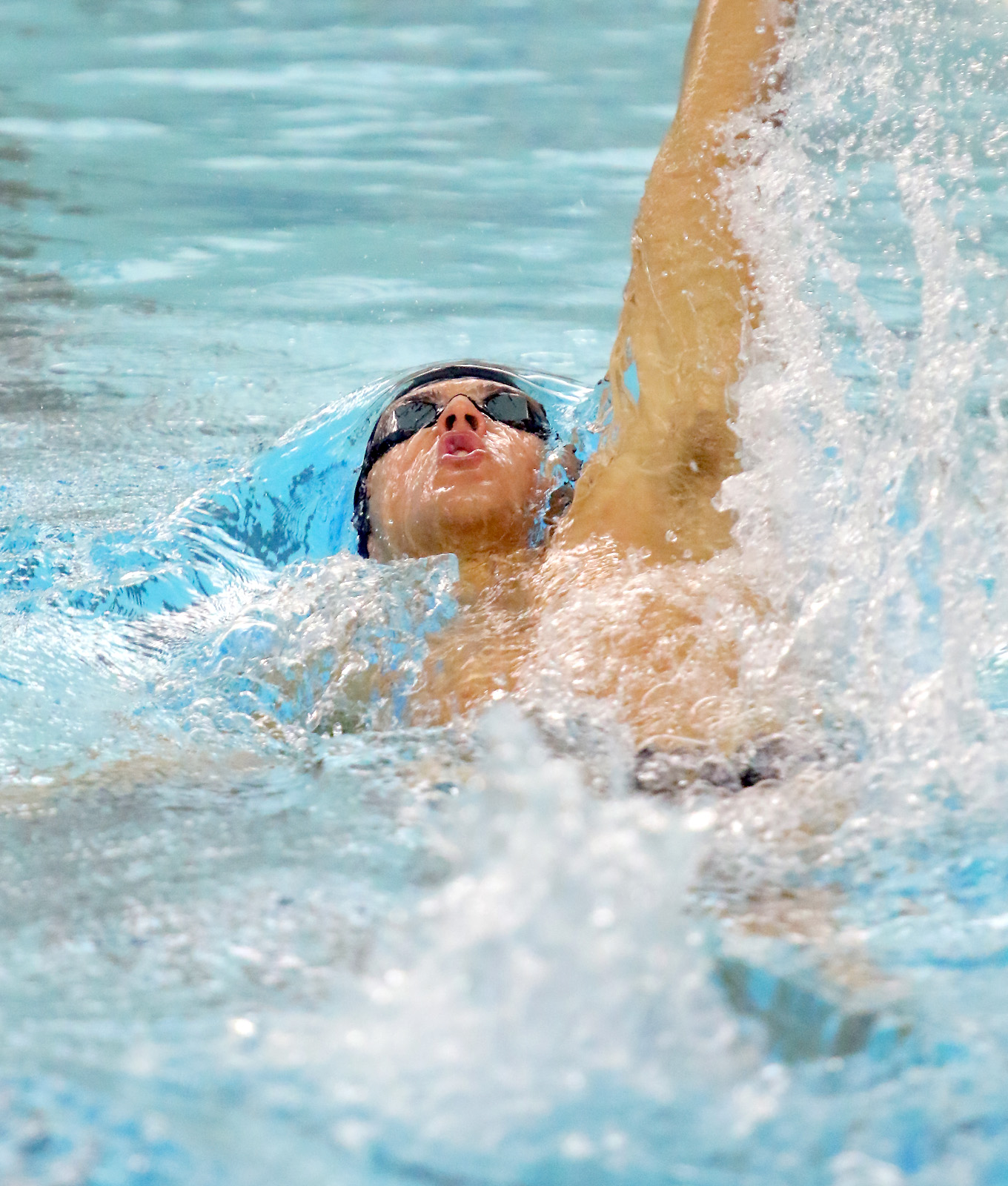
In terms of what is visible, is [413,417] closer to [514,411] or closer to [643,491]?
[514,411]

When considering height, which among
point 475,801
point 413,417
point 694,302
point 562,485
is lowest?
point 475,801

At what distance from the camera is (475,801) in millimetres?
1108

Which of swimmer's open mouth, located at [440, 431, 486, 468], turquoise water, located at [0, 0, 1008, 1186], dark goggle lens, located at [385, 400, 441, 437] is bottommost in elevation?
turquoise water, located at [0, 0, 1008, 1186]

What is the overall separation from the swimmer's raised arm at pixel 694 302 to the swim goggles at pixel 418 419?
320 mm

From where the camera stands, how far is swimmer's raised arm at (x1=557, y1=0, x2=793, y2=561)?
74.6 inches

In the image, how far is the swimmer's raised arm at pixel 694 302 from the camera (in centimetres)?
190

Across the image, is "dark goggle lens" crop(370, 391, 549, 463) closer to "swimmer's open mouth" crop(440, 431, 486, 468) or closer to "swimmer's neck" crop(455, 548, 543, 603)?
"swimmer's open mouth" crop(440, 431, 486, 468)

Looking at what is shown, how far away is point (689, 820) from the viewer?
1277 millimetres

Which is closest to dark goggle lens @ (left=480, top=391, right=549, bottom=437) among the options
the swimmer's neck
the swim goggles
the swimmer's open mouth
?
the swim goggles

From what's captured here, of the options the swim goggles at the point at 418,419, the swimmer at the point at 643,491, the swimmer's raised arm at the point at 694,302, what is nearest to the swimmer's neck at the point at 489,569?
the swimmer at the point at 643,491

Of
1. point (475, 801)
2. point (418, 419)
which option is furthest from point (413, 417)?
point (475, 801)

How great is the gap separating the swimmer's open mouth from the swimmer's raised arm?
9.6 inches

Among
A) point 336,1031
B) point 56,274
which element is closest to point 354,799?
point 336,1031

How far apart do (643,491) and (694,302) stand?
302 millimetres
